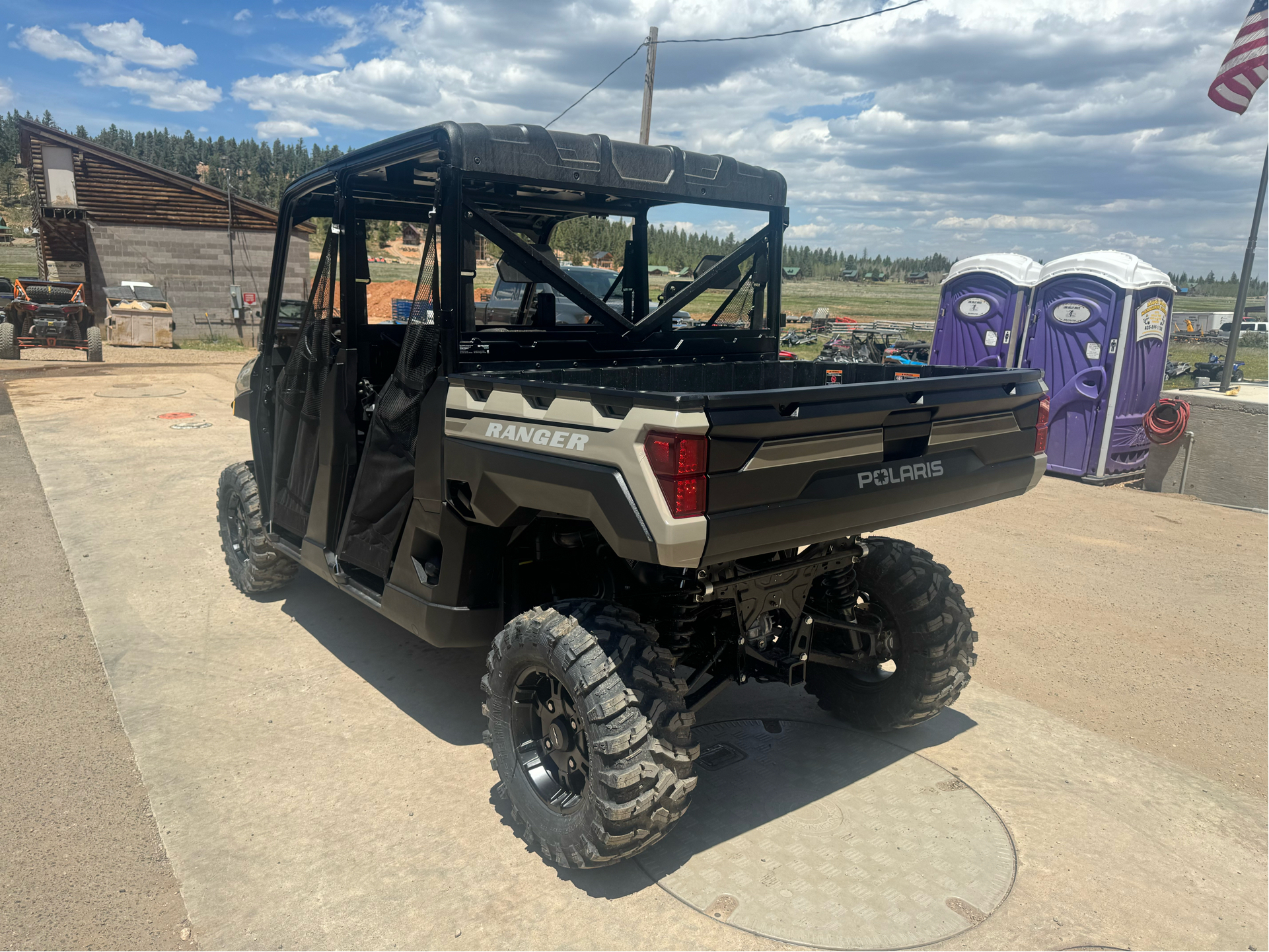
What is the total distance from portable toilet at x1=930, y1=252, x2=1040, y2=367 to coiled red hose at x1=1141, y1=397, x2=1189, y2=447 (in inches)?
76.7

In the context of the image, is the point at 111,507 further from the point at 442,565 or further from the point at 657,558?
the point at 657,558

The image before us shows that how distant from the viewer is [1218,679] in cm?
475

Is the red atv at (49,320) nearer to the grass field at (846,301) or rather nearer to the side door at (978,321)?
the grass field at (846,301)

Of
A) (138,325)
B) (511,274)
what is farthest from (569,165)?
(138,325)

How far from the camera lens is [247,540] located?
17.8ft

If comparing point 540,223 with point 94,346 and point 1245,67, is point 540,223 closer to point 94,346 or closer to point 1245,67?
point 1245,67

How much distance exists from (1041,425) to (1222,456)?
707 cm

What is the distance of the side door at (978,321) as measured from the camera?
1131 centimetres

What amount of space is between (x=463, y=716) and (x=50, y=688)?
2034mm

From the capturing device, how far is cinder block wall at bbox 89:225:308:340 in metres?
26.1

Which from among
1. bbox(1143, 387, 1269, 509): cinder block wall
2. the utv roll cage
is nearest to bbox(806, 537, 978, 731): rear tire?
the utv roll cage

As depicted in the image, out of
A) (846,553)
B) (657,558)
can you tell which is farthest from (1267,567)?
(657,558)

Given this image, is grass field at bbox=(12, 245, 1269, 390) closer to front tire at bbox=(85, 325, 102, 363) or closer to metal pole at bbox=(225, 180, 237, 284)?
metal pole at bbox=(225, 180, 237, 284)

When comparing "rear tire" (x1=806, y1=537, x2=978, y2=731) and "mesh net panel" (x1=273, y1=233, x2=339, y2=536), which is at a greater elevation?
"mesh net panel" (x1=273, y1=233, x2=339, y2=536)
